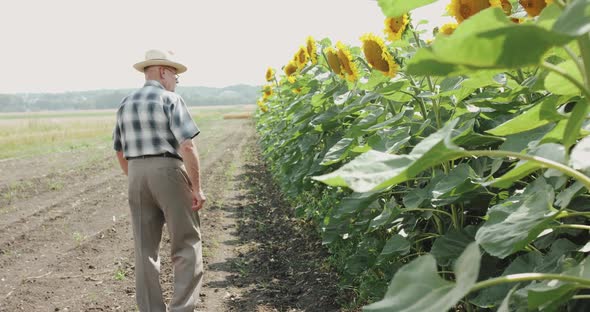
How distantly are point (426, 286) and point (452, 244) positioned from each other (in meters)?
1.47

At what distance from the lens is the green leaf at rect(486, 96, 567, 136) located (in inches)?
40.4

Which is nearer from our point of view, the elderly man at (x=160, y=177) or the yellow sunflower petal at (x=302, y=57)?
the elderly man at (x=160, y=177)

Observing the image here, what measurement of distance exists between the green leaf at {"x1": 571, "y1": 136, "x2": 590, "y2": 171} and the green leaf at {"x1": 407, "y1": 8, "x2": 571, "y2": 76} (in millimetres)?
239

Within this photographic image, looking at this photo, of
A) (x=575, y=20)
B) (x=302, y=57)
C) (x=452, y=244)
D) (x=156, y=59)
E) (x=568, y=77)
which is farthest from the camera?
(x=302, y=57)

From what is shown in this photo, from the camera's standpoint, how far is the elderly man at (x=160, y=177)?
405 centimetres

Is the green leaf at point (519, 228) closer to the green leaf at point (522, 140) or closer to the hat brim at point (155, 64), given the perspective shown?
the green leaf at point (522, 140)

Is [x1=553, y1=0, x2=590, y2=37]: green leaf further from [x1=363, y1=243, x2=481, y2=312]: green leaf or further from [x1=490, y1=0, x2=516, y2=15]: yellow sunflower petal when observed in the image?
[x1=490, y1=0, x2=516, y2=15]: yellow sunflower petal

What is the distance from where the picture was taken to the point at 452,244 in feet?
7.33

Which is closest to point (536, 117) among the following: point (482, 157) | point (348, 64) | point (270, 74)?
point (482, 157)

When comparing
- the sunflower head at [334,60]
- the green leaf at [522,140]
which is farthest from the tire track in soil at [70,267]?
the green leaf at [522,140]

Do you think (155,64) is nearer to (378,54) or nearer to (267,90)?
(378,54)

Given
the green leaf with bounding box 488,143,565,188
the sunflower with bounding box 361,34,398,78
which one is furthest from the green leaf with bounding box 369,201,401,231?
the green leaf with bounding box 488,143,565,188

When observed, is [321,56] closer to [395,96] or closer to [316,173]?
[316,173]

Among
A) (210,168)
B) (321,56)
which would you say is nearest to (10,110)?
(210,168)
